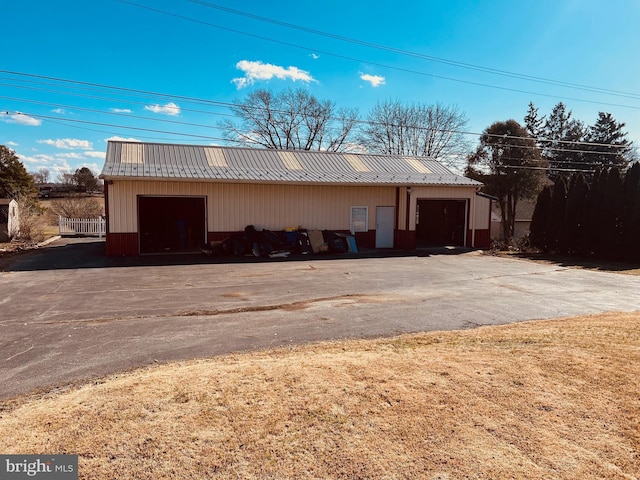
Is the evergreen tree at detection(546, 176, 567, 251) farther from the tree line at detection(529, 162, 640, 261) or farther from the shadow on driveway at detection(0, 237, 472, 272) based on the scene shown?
the shadow on driveway at detection(0, 237, 472, 272)

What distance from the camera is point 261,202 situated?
1681 centimetres

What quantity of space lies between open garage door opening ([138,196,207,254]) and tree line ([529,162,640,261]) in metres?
16.2

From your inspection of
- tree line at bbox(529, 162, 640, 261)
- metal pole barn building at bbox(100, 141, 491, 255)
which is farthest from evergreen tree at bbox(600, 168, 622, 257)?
metal pole barn building at bbox(100, 141, 491, 255)

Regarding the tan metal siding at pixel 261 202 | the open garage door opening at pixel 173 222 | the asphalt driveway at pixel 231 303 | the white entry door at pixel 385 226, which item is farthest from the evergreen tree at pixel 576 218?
the open garage door opening at pixel 173 222

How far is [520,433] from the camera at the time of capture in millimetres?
2924

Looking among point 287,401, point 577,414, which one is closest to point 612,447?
point 577,414

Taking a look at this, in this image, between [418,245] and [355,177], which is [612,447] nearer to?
[355,177]

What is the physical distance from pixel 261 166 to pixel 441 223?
10.9 meters

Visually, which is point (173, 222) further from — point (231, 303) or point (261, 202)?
point (231, 303)

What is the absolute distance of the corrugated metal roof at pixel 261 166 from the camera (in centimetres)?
1568

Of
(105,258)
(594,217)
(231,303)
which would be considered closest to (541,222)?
(594,217)

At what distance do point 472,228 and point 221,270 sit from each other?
12.7 m

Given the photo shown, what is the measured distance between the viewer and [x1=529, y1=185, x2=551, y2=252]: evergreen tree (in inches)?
769

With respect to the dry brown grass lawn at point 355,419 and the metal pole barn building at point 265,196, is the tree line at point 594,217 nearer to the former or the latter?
the metal pole barn building at point 265,196
